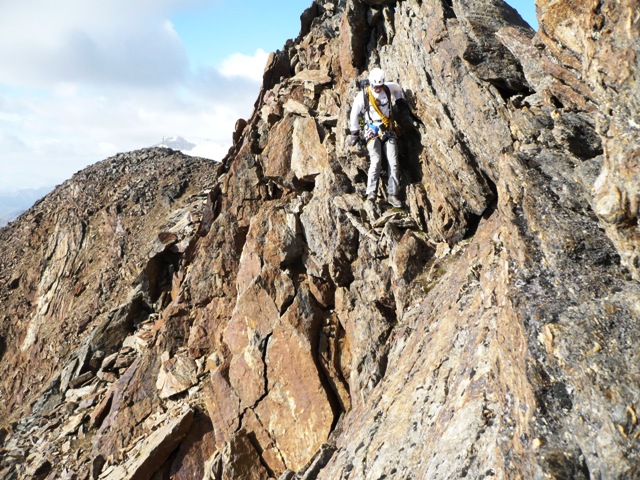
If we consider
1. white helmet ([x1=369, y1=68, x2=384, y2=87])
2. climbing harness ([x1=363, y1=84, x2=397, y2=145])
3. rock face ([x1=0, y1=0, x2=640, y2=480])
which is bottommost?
rock face ([x1=0, y1=0, x2=640, y2=480])

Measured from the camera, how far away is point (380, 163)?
49.1ft

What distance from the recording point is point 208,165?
42.8 metres

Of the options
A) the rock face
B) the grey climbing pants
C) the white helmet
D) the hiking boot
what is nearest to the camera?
the rock face

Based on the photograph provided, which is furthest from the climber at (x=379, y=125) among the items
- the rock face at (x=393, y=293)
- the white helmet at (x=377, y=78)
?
the rock face at (x=393, y=293)

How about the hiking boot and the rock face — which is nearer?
the rock face

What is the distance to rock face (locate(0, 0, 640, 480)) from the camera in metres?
5.89

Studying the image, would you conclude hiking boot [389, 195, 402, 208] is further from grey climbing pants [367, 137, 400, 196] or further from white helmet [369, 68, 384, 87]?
white helmet [369, 68, 384, 87]

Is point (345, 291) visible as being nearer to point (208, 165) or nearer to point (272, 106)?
point (272, 106)

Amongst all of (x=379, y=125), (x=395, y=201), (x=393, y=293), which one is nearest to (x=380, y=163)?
(x=379, y=125)

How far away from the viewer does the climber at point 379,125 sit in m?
14.4

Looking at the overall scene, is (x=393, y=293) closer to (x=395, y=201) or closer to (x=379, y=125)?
(x=395, y=201)

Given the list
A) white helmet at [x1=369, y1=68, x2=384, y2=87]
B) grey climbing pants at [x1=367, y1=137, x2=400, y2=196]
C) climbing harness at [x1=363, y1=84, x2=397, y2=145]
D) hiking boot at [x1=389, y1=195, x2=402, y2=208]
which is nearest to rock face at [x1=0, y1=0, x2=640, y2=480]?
hiking boot at [x1=389, y1=195, x2=402, y2=208]

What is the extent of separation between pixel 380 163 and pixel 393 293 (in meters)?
4.55

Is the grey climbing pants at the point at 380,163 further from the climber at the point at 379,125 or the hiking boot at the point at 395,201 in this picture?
the hiking boot at the point at 395,201
